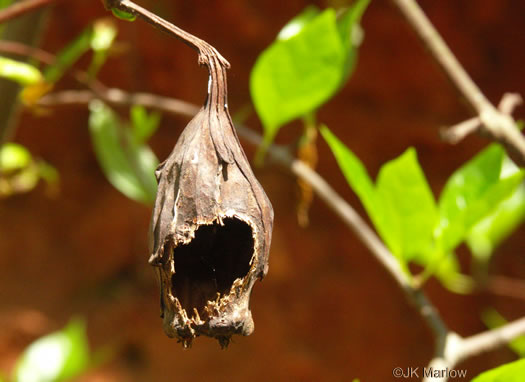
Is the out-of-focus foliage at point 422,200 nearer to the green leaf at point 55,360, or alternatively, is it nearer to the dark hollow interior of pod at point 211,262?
the dark hollow interior of pod at point 211,262

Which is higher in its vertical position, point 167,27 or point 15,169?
point 167,27

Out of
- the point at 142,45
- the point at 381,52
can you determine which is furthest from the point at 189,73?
the point at 381,52

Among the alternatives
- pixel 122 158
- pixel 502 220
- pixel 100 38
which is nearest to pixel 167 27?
pixel 100 38

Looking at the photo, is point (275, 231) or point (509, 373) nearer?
point (509, 373)

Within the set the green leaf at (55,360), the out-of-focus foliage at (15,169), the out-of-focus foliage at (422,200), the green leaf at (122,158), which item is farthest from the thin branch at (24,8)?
the green leaf at (55,360)

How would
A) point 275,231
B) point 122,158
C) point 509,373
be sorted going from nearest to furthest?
point 509,373
point 122,158
point 275,231

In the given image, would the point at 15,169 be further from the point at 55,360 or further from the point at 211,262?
the point at 211,262

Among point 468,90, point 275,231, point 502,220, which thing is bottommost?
point 275,231

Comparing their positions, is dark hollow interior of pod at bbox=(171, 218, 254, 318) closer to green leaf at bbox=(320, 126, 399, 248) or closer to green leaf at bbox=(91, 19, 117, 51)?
green leaf at bbox=(320, 126, 399, 248)
